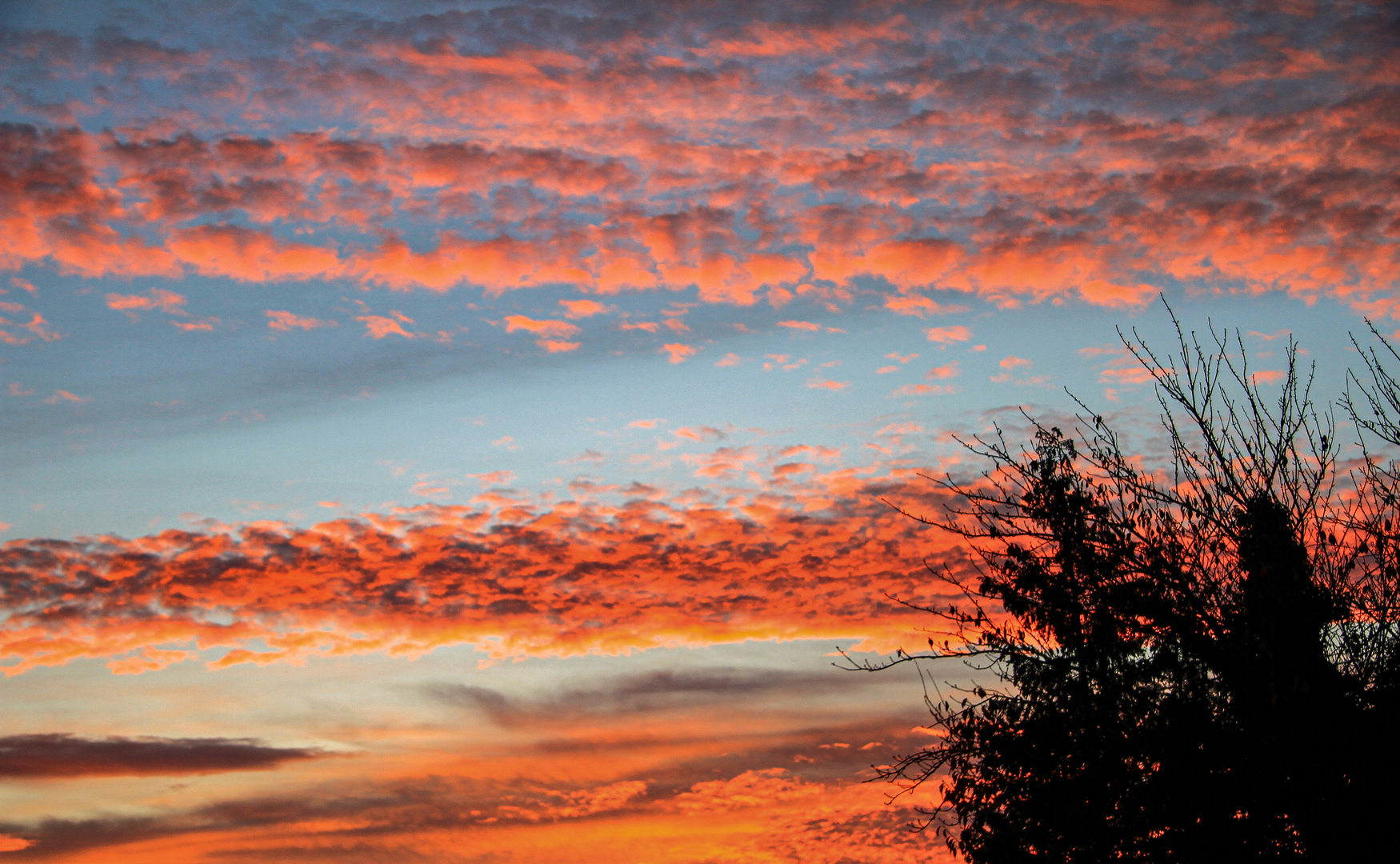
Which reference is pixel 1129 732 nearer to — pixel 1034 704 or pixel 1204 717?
pixel 1204 717

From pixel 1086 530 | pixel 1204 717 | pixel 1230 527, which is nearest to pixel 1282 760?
Result: pixel 1204 717

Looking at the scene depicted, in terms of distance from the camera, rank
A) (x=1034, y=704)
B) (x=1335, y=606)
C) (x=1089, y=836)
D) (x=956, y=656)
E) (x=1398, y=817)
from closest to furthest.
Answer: (x=1398, y=817) < (x=1335, y=606) < (x=1089, y=836) < (x=1034, y=704) < (x=956, y=656)

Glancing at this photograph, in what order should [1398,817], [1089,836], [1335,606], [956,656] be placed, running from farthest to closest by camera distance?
[956,656] → [1089,836] → [1335,606] → [1398,817]

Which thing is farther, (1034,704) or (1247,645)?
(1034,704)

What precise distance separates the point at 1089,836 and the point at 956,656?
311cm

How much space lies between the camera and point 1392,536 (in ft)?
35.8

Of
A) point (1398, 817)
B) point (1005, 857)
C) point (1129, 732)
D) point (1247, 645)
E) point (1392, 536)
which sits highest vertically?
point (1392, 536)

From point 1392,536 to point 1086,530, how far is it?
10.4 ft

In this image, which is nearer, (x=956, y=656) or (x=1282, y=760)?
(x=1282, y=760)

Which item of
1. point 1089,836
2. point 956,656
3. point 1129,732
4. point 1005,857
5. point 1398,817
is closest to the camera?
point 1398,817

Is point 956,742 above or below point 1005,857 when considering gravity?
above

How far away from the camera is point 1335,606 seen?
11102 millimetres

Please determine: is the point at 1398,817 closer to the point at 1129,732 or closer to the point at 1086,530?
the point at 1129,732

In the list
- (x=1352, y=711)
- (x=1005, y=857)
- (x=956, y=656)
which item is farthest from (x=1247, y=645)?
(x=1005, y=857)
